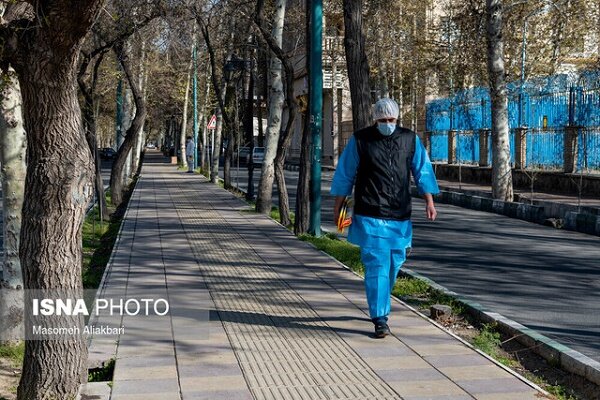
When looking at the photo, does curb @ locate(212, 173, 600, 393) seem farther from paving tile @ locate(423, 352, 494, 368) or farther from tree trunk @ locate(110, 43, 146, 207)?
tree trunk @ locate(110, 43, 146, 207)

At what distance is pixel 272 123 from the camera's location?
70.1 feet

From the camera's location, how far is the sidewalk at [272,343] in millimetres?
5852

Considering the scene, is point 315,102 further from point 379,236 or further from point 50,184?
point 50,184

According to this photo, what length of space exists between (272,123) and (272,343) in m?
14.6

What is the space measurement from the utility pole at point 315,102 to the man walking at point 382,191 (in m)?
7.77

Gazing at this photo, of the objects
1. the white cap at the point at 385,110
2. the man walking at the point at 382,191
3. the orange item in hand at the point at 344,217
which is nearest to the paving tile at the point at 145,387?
the man walking at the point at 382,191

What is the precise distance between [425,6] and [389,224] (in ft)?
97.6

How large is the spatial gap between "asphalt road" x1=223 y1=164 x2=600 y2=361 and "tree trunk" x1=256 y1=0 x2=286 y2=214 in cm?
189

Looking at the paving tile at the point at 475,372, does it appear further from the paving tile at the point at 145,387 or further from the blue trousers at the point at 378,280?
the paving tile at the point at 145,387

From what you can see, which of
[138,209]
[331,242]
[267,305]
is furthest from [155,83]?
[267,305]

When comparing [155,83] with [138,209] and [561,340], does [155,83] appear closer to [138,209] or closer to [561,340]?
[138,209]

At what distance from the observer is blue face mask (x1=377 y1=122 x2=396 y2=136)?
24.0 ft

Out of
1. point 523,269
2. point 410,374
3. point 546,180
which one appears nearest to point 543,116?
point 546,180

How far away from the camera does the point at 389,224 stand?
7.27m
